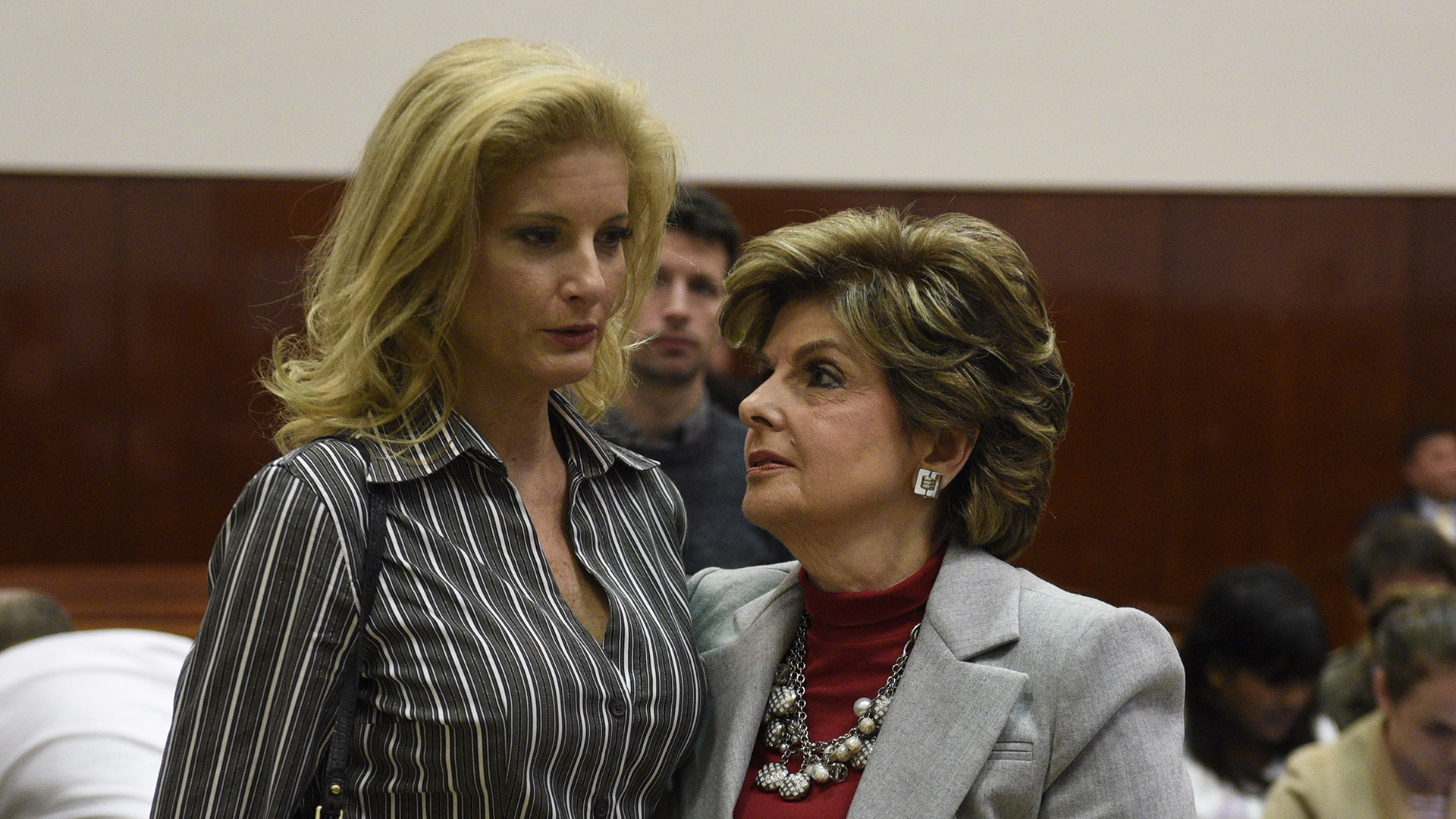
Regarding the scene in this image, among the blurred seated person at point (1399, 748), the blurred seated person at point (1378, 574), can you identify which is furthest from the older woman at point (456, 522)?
A: the blurred seated person at point (1378, 574)

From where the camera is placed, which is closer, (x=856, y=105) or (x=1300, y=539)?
(x=856, y=105)

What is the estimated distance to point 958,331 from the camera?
5.71 ft

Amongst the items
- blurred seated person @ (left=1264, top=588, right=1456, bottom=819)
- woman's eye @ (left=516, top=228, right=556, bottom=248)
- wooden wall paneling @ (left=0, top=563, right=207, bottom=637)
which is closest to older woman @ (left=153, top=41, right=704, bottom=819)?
woman's eye @ (left=516, top=228, right=556, bottom=248)

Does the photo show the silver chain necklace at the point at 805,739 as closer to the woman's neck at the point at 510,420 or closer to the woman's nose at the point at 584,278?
the woman's neck at the point at 510,420

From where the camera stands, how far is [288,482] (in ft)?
4.71

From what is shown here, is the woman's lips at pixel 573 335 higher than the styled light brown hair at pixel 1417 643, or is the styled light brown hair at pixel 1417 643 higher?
the woman's lips at pixel 573 335

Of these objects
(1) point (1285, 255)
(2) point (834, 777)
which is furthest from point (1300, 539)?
(2) point (834, 777)

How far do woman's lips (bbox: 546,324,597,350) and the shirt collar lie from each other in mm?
139

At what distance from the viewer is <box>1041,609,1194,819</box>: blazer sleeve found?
62.0 inches

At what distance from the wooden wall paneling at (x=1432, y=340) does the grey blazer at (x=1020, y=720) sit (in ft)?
16.8

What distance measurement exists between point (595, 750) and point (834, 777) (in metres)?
0.32

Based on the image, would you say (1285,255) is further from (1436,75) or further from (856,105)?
(856,105)

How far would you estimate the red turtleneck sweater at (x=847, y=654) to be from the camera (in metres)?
1.76

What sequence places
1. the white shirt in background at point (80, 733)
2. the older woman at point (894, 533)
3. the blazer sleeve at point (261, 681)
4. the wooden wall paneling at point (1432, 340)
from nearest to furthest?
the blazer sleeve at point (261, 681) → the older woman at point (894, 533) → the white shirt in background at point (80, 733) → the wooden wall paneling at point (1432, 340)
